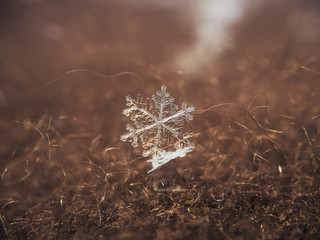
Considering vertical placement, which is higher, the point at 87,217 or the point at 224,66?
the point at 224,66

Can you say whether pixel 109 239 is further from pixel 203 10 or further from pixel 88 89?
pixel 203 10

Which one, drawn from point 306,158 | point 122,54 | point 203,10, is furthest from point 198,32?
point 306,158

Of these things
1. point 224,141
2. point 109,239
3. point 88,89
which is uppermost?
point 88,89

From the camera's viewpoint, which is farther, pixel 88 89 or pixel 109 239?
pixel 88 89
